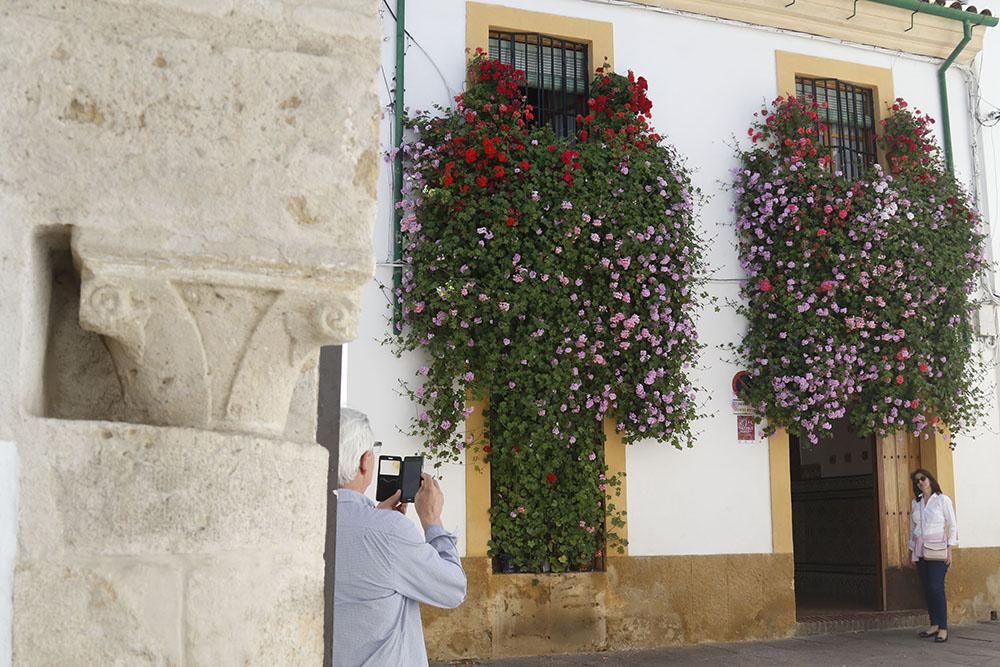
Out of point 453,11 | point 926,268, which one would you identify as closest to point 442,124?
point 453,11

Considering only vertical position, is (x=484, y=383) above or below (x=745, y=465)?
above

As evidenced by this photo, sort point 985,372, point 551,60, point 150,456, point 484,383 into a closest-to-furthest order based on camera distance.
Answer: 1. point 150,456
2. point 484,383
3. point 551,60
4. point 985,372

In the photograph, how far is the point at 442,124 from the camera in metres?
Result: 8.27

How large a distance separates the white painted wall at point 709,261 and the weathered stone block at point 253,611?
250 inches

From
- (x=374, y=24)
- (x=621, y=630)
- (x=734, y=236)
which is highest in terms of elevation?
(x=734, y=236)

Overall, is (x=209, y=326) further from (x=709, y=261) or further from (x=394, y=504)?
(x=709, y=261)

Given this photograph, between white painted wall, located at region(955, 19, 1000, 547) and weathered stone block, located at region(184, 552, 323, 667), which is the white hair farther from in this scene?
white painted wall, located at region(955, 19, 1000, 547)

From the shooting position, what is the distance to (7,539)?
1325 mm

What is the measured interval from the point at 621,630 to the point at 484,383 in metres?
2.27

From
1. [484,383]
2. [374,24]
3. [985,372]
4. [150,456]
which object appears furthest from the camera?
[985,372]

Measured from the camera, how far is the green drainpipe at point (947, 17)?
1002 centimetres

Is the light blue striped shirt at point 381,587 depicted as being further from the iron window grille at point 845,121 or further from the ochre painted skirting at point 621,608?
the iron window grille at point 845,121

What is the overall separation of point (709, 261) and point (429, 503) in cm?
692

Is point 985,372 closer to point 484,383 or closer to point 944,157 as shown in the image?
point 944,157
